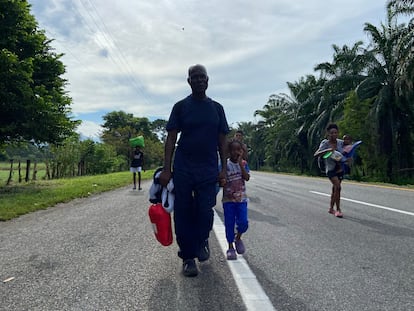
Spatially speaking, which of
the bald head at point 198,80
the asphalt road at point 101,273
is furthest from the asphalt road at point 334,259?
the bald head at point 198,80

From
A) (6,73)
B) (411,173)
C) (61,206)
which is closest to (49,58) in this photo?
(6,73)

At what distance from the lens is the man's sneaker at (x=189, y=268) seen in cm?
345

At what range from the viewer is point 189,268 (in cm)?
349

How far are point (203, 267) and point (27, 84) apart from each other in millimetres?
9812

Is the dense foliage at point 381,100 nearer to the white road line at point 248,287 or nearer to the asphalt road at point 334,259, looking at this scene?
the asphalt road at point 334,259

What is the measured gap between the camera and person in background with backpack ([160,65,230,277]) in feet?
12.0

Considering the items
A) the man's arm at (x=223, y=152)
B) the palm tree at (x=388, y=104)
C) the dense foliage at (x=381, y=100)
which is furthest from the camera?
the palm tree at (x=388, y=104)

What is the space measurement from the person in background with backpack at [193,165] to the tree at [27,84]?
8743 millimetres

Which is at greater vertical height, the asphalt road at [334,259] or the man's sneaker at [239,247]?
the man's sneaker at [239,247]

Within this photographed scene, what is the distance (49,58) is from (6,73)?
340cm

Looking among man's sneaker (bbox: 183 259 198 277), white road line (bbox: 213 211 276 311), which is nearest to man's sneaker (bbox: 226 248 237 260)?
white road line (bbox: 213 211 276 311)

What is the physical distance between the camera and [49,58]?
45.0 ft

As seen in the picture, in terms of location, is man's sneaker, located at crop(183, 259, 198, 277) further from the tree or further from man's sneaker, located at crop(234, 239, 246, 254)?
the tree

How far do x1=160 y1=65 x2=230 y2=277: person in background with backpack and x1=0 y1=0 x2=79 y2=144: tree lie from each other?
8.74m
